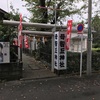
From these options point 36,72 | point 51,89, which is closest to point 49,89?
point 51,89

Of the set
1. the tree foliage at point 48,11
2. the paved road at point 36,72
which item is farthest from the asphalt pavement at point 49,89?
the tree foliage at point 48,11

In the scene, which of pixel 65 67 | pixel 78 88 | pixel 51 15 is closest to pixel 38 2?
pixel 51 15

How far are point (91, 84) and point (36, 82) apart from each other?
8.82ft

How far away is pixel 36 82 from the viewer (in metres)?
7.62

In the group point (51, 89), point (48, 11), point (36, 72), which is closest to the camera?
point (51, 89)

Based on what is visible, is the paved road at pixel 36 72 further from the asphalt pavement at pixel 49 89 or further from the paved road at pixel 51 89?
the paved road at pixel 51 89

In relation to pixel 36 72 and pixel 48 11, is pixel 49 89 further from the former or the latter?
pixel 48 11

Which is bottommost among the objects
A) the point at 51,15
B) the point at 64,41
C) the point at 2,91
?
the point at 2,91

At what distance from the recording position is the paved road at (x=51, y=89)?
561 centimetres

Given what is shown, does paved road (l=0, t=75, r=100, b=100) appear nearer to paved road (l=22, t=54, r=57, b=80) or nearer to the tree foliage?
paved road (l=22, t=54, r=57, b=80)

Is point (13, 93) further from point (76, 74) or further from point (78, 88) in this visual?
point (76, 74)

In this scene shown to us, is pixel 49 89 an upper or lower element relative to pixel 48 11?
lower

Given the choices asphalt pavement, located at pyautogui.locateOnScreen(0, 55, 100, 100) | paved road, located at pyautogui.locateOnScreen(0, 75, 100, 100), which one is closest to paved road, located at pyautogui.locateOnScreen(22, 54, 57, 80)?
asphalt pavement, located at pyautogui.locateOnScreen(0, 55, 100, 100)

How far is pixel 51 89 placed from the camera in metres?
6.52
